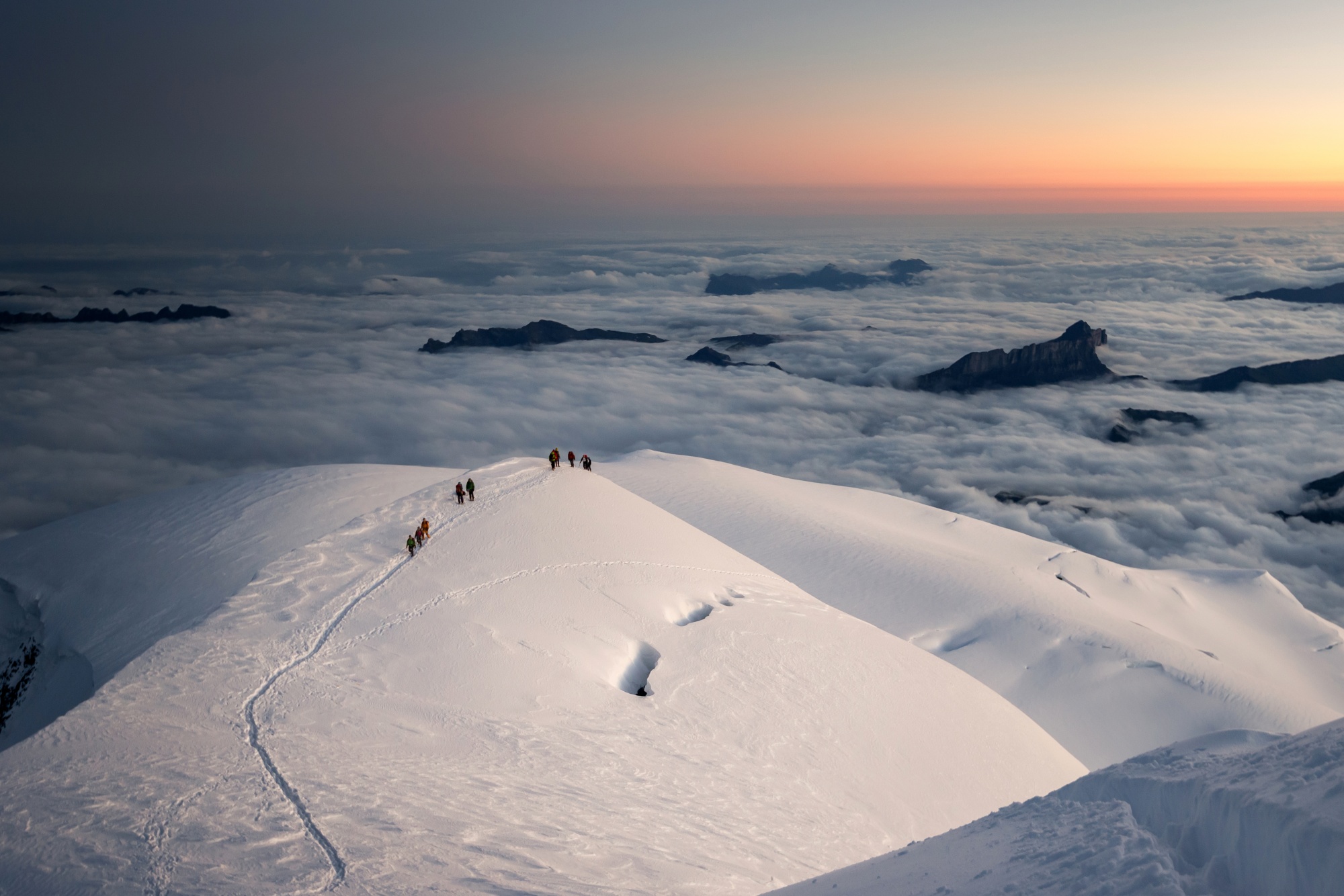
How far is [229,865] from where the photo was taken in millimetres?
11539

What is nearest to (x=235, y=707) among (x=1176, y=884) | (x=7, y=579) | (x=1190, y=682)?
(x=1176, y=884)

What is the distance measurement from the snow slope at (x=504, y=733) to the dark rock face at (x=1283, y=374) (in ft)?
643

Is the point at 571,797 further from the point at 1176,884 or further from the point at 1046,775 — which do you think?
the point at 1046,775

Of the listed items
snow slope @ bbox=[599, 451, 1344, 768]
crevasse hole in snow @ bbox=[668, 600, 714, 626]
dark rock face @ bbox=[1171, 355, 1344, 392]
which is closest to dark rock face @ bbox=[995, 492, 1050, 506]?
snow slope @ bbox=[599, 451, 1344, 768]

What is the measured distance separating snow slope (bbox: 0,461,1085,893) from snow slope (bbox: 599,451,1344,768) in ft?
32.4

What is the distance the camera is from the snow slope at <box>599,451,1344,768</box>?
118 feet

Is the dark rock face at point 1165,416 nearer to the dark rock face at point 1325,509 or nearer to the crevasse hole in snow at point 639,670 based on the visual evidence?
the dark rock face at point 1325,509

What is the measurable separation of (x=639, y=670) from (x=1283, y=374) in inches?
8586

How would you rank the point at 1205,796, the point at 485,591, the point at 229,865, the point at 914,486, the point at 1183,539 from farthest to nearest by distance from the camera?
the point at 914,486, the point at 1183,539, the point at 485,591, the point at 229,865, the point at 1205,796

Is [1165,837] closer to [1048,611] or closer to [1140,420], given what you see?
[1048,611]

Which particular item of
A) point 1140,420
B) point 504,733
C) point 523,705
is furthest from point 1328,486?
point 504,733

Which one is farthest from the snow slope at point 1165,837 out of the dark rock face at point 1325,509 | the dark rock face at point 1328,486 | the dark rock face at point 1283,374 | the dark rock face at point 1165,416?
the dark rock face at point 1283,374

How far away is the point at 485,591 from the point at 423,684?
4950 millimetres

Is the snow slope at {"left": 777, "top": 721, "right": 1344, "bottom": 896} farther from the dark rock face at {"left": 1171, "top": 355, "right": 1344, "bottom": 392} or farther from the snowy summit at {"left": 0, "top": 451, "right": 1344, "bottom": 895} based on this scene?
the dark rock face at {"left": 1171, "top": 355, "right": 1344, "bottom": 392}
